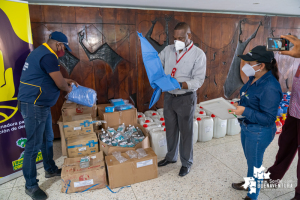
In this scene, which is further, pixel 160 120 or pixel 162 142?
pixel 160 120

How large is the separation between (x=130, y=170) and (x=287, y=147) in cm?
143

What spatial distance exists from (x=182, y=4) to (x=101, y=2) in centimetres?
114

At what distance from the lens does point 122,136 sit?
236 cm

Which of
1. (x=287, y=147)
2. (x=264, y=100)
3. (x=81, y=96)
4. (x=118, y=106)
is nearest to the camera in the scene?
(x=264, y=100)

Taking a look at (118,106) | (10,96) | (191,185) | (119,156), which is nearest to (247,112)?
(191,185)

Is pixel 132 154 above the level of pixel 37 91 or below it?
below

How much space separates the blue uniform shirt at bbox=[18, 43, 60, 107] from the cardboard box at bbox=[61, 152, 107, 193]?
2.21 feet

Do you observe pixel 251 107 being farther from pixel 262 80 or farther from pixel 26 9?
pixel 26 9

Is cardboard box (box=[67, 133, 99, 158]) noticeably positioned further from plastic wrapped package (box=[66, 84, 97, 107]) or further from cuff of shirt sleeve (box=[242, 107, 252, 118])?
cuff of shirt sleeve (box=[242, 107, 252, 118])

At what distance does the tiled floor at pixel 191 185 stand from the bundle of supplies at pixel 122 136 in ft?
1.48

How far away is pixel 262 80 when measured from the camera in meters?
1.35

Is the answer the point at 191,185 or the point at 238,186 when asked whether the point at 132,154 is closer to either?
the point at 191,185

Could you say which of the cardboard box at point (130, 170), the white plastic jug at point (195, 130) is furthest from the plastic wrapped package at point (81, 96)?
the white plastic jug at point (195, 130)

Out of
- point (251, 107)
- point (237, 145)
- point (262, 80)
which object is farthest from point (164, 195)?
point (237, 145)
